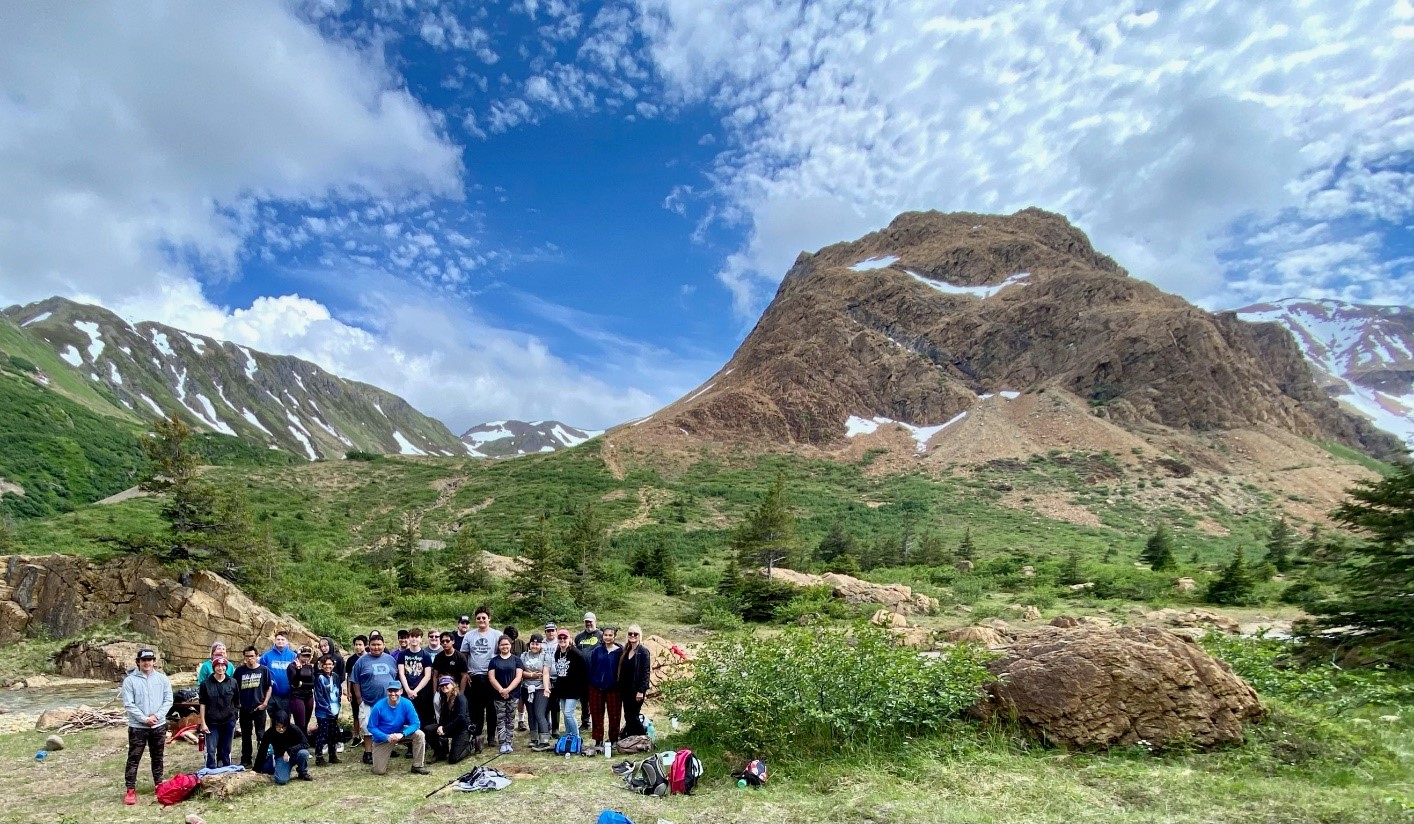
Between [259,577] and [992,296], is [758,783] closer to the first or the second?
[259,577]

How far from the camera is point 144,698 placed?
24.0 ft

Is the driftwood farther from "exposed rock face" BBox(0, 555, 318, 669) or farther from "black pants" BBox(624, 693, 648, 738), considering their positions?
"black pants" BBox(624, 693, 648, 738)

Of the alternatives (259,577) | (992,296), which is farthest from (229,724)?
(992,296)

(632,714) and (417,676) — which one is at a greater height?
(417,676)

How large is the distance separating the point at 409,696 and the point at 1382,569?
14.7 meters

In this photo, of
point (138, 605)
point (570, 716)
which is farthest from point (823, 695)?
point (138, 605)

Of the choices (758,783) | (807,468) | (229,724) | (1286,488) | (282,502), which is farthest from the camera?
(807,468)

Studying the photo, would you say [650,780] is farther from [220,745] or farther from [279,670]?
[220,745]

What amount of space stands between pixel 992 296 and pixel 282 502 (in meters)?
89.6

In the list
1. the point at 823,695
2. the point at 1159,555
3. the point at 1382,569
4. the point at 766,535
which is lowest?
the point at 823,695

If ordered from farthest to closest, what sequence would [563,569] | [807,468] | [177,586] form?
1. [807,468]
2. [563,569]
3. [177,586]

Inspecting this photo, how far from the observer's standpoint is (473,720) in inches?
351

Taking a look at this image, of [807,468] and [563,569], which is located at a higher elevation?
[807,468]

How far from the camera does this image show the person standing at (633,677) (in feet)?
28.5
